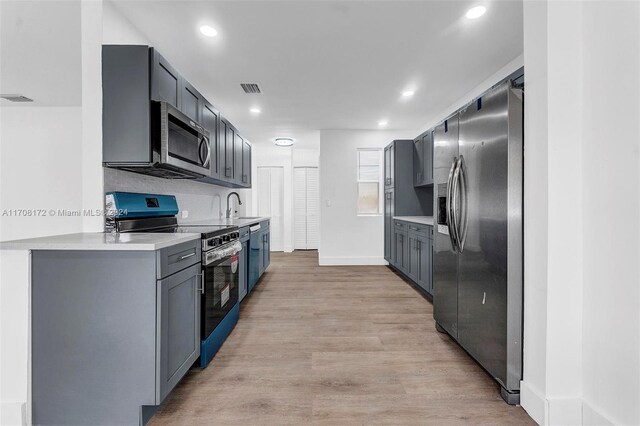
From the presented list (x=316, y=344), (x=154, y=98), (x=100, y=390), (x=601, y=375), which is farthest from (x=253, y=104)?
(x=601, y=375)

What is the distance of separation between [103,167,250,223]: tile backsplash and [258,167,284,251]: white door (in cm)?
179

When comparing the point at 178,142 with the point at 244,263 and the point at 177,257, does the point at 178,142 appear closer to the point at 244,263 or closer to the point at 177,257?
the point at 177,257

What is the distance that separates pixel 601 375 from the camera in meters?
1.41

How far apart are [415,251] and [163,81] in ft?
10.9

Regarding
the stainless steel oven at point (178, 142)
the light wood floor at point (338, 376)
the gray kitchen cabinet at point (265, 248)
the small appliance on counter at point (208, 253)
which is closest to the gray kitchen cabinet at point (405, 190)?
the light wood floor at point (338, 376)

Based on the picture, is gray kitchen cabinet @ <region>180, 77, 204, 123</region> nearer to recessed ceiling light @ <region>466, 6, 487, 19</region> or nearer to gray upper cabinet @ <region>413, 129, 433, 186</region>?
recessed ceiling light @ <region>466, 6, 487, 19</region>

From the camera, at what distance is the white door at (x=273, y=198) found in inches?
295

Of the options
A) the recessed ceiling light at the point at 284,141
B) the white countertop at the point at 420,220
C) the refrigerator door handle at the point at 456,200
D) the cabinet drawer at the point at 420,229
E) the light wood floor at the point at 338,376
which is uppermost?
the recessed ceiling light at the point at 284,141

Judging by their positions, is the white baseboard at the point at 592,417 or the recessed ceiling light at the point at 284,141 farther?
the recessed ceiling light at the point at 284,141

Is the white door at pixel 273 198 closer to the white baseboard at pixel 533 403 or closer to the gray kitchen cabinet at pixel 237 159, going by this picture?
the gray kitchen cabinet at pixel 237 159

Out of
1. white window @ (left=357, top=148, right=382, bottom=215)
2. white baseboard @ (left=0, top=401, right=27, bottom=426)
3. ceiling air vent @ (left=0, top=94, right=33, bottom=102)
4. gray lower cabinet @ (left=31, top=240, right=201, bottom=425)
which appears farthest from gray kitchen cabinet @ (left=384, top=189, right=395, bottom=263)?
ceiling air vent @ (left=0, top=94, right=33, bottom=102)

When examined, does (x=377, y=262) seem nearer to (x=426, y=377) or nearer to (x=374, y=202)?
(x=374, y=202)

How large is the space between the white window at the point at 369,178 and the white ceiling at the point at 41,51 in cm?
443

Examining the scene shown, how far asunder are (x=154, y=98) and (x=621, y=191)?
8.93 ft
